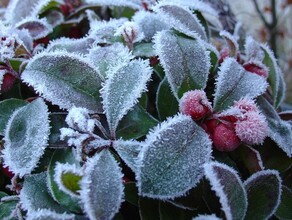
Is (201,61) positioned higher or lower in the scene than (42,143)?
higher

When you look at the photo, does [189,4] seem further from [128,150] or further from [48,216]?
[48,216]

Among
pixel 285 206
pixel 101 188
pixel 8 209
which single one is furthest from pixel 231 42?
pixel 8 209

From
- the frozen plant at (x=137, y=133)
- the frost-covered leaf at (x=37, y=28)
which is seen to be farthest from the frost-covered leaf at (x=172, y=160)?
the frost-covered leaf at (x=37, y=28)

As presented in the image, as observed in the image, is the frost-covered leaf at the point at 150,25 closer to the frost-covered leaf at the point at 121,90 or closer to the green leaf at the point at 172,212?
the frost-covered leaf at the point at 121,90

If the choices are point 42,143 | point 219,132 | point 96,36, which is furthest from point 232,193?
point 96,36

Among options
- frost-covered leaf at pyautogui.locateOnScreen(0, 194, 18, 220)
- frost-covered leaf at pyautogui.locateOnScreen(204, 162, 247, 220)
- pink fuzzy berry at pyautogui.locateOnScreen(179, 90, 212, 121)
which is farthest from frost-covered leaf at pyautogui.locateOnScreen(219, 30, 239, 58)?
frost-covered leaf at pyautogui.locateOnScreen(0, 194, 18, 220)

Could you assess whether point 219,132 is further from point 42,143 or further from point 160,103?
point 42,143
